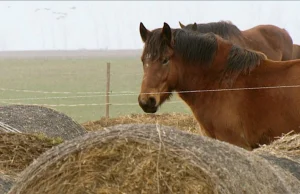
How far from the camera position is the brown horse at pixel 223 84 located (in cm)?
739

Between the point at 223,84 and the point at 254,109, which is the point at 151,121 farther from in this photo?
the point at 254,109

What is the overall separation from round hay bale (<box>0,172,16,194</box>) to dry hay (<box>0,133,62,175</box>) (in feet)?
0.42

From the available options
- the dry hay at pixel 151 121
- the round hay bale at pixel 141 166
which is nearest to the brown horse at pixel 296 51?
the dry hay at pixel 151 121

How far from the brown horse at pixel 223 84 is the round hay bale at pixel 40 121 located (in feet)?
3.42

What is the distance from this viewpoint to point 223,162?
3955mm

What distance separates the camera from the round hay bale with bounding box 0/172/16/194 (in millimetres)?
5186

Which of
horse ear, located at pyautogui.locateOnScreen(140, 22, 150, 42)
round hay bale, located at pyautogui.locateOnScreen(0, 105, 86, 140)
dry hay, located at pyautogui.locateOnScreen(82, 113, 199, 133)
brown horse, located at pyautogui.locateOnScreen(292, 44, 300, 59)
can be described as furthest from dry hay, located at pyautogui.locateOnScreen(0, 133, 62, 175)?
brown horse, located at pyautogui.locateOnScreen(292, 44, 300, 59)

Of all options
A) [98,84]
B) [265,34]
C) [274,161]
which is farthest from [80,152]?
[98,84]

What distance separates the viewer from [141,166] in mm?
3814

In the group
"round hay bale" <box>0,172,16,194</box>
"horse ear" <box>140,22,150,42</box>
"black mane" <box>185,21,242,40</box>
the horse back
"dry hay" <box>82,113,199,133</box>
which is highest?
"horse ear" <box>140,22,150,42</box>

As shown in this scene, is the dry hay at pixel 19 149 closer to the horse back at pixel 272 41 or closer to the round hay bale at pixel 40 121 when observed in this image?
the round hay bale at pixel 40 121

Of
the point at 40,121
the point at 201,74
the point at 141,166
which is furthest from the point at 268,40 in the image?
the point at 141,166

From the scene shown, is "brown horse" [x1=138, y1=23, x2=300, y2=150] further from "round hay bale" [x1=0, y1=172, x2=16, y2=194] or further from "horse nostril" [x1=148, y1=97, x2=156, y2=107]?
"round hay bale" [x1=0, y1=172, x2=16, y2=194]

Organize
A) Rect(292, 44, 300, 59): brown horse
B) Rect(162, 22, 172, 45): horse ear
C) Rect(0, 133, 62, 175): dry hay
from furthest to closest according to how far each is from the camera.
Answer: Rect(292, 44, 300, 59): brown horse < Rect(162, 22, 172, 45): horse ear < Rect(0, 133, 62, 175): dry hay
